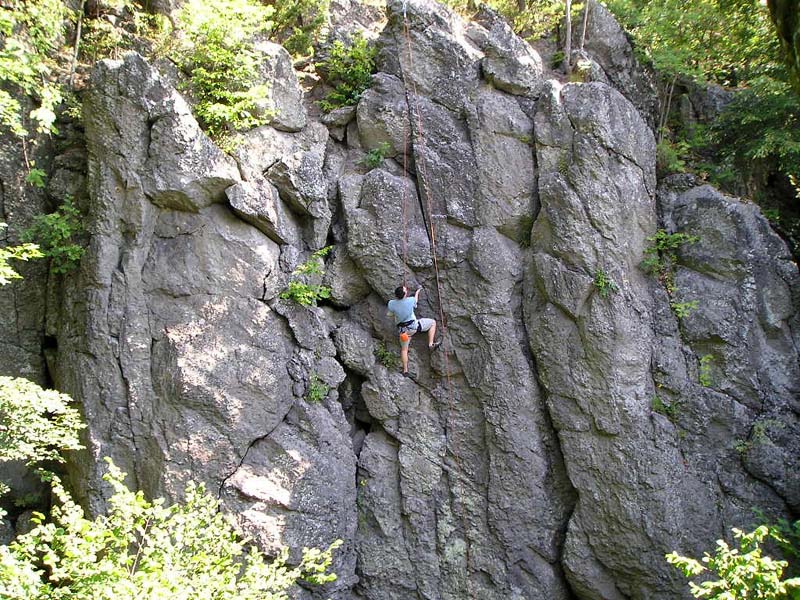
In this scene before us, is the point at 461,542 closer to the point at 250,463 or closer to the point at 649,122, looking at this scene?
the point at 250,463

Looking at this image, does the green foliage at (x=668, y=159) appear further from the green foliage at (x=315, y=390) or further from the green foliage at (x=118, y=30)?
the green foliage at (x=118, y=30)

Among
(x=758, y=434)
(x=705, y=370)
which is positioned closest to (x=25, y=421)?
(x=705, y=370)

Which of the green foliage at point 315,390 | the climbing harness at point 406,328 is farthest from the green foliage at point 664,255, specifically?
the green foliage at point 315,390

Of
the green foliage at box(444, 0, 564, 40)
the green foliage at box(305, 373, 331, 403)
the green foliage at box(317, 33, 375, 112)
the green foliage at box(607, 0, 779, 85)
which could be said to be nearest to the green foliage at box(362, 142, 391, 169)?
the green foliage at box(317, 33, 375, 112)

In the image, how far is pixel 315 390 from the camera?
8.02 meters

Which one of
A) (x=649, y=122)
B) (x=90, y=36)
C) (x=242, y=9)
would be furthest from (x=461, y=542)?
(x=90, y=36)

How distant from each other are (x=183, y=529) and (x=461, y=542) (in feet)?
15.7

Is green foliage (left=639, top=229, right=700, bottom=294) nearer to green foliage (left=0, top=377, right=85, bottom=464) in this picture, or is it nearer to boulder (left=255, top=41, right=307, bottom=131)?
boulder (left=255, top=41, right=307, bottom=131)

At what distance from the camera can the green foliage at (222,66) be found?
7.96 m

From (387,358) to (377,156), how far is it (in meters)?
3.07

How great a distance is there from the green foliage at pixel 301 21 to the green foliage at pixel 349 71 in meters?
0.53

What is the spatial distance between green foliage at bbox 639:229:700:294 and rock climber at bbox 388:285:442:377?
3.19m

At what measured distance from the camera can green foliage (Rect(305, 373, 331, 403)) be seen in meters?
8.02

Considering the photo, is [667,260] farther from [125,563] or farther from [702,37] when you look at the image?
[125,563]
